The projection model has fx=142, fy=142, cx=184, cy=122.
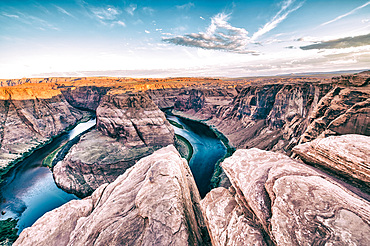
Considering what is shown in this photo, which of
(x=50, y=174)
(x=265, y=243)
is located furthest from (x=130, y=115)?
(x=265, y=243)

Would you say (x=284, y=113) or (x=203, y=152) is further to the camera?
(x=203, y=152)

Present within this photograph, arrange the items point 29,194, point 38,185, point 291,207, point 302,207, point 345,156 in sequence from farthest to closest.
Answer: point 38,185 < point 29,194 < point 345,156 < point 291,207 < point 302,207

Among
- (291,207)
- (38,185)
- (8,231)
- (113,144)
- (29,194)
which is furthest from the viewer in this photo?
(113,144)

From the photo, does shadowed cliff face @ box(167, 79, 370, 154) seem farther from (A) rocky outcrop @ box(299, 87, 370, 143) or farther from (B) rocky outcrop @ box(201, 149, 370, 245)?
(B) rocky outcrop @ box(201, 149, 370, 245)

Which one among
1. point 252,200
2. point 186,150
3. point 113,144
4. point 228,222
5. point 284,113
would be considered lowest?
point 186,150

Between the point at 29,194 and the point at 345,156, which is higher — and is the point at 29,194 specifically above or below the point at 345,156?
below

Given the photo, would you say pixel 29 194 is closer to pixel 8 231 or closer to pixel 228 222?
pixel 8 231

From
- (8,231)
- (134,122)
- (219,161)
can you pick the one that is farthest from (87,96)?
(219,161)

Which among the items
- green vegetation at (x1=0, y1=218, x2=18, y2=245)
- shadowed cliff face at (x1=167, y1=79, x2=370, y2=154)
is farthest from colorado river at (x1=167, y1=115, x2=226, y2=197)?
green vegetation at (x1=0, y1=218, x2=18, y2=245)

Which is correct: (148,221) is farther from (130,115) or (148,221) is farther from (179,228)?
(130,115)
